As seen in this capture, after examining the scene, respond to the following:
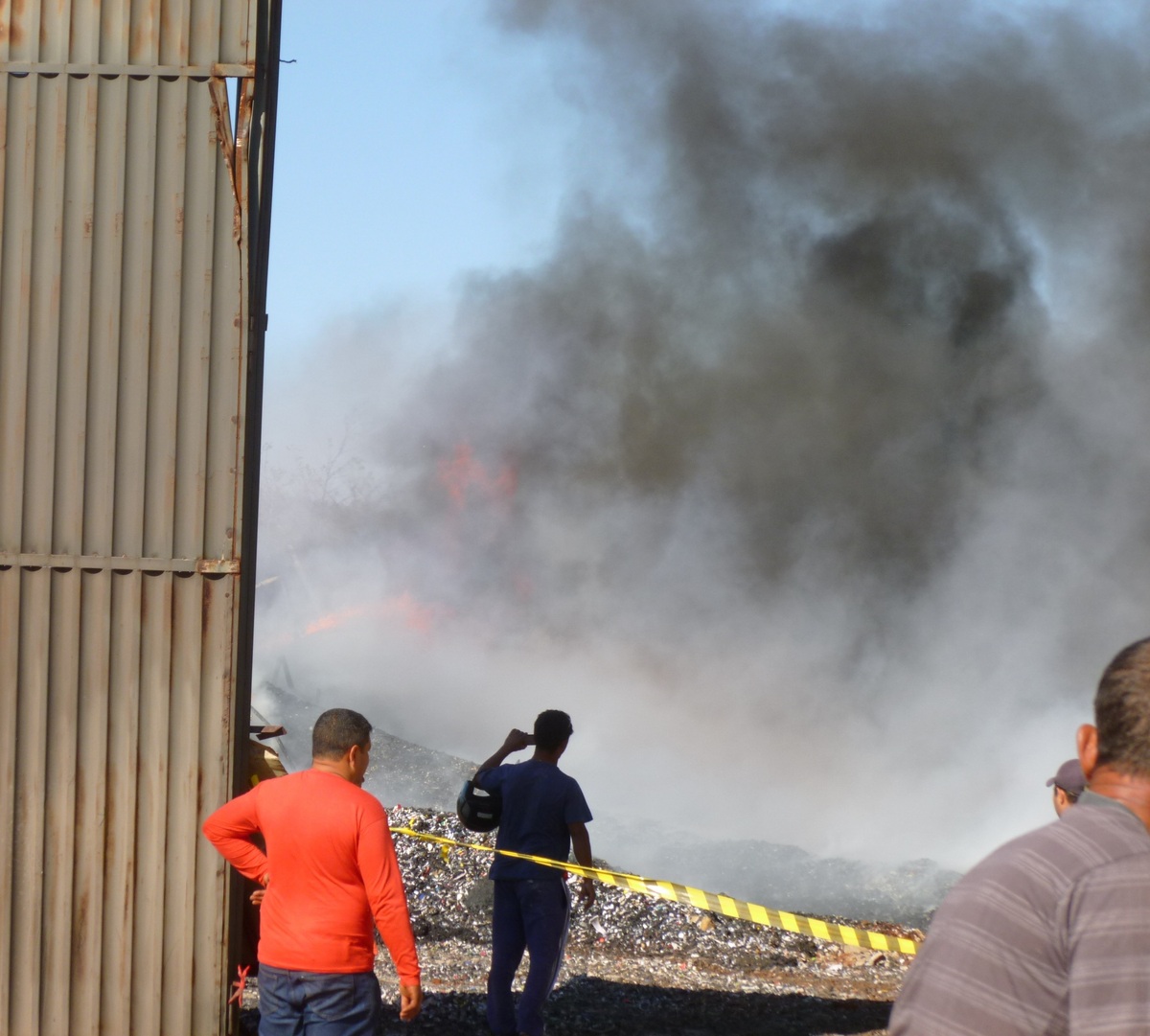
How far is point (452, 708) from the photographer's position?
50.9ft

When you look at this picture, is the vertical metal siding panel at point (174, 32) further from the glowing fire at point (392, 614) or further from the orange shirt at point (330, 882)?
the glowing fire at point (392, 614)

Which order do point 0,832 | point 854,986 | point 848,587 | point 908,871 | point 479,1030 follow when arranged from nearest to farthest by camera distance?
1. point 0,832
2. point 479,1030
3. point 854,986
4. point 908,871
5. point 848,587

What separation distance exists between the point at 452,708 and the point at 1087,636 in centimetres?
775

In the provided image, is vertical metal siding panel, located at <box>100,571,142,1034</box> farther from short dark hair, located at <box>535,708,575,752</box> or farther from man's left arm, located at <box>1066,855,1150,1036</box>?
man's left arm, located at <box>1066,855,1150,1036</box>

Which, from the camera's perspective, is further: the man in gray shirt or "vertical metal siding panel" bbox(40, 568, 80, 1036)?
"vertical metal siding panel" bbox(40, 568, 80, 1036)

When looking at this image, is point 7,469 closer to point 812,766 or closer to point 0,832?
point 0,832

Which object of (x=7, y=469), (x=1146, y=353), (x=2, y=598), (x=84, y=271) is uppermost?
(x=1146, y=353)

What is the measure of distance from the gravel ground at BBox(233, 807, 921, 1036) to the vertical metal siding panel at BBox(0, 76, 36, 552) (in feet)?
6.91

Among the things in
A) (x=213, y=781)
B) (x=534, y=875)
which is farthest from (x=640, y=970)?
(x=213, y=781)

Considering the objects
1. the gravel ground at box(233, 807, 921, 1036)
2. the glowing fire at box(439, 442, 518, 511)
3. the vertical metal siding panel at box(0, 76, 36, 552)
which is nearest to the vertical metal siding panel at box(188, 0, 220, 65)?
the vertical metal siding panel at box(0, 76, 36, 552)

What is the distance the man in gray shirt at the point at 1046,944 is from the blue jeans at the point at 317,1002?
6.45ft

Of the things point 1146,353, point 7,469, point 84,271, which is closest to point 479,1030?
point 7,469

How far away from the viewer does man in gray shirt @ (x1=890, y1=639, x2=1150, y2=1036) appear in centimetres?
144

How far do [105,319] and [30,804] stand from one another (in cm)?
170
